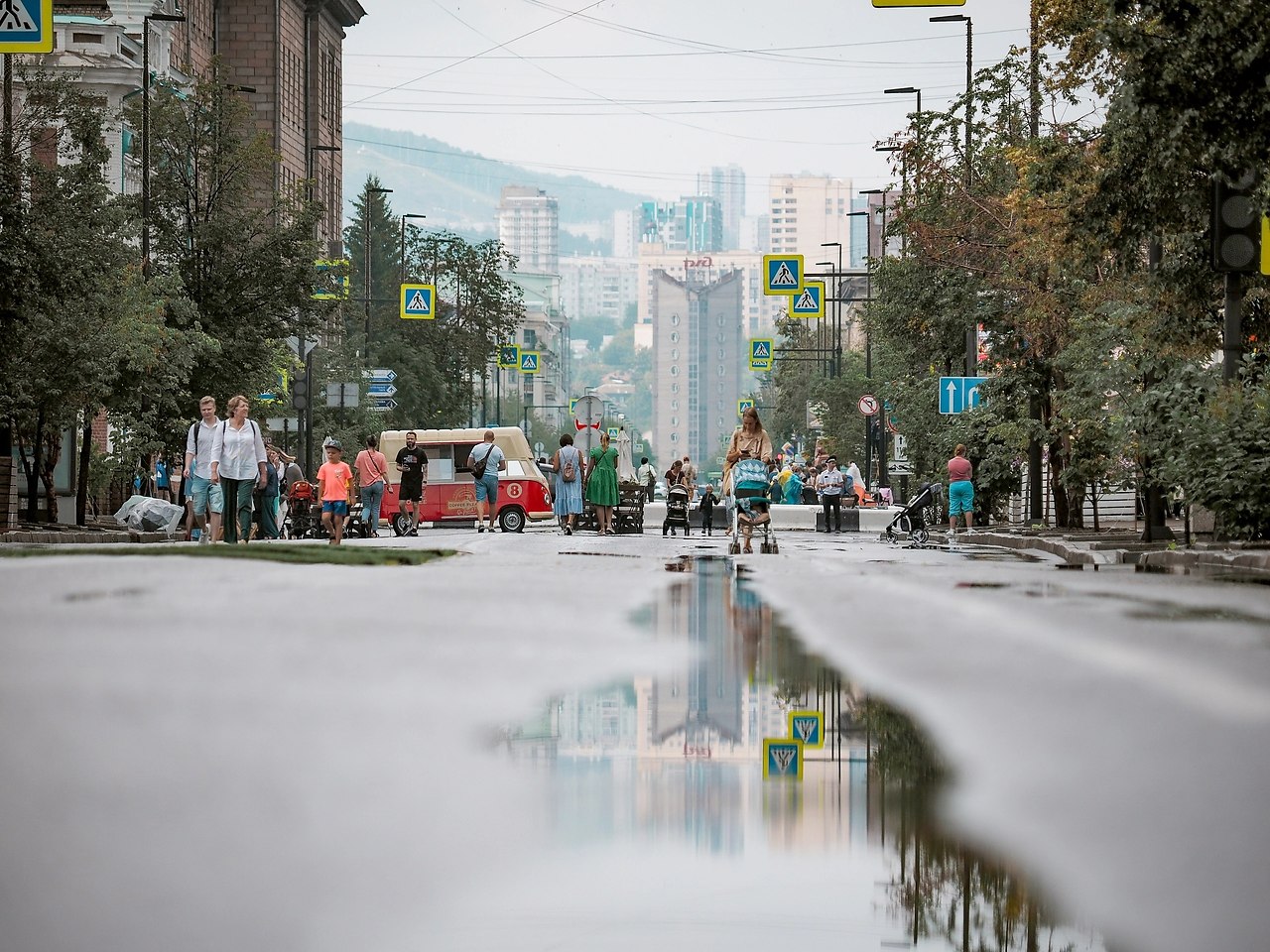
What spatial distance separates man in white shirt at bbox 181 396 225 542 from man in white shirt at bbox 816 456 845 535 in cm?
2055

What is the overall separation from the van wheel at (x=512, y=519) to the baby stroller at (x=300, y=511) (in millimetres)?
5527

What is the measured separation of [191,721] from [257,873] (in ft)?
7.64

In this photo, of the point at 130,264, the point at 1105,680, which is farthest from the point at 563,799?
the point at 130,264

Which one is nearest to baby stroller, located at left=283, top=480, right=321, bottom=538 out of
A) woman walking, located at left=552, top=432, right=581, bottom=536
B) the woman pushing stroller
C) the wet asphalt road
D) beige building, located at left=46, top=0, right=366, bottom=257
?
woman walking, located at left=552, top=432, right=581, bottom=536

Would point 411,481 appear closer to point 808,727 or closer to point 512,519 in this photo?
point 512,519

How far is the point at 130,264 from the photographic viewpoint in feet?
127

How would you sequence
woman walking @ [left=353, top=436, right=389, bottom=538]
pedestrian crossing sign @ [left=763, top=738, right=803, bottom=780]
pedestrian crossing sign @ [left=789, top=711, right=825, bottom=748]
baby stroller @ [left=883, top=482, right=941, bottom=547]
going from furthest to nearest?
baby stroller @ [left=883, top=482, right=941, bottom=547]
woman walking @ [left=353, top=436, right=389, bottom=538]
pedestrian crossing sign @ [left=789, top=711, right=825, bottom=748]
pedestrian crossing sign @ [left=763, top=738, right=803, bottom=780]

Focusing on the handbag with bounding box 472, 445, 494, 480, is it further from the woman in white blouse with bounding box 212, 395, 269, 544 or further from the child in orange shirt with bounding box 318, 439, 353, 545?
the woman in white blouse with bounding box 212, 395, 269, 544

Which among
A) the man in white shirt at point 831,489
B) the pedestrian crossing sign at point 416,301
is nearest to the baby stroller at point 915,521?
the man in white shirt at point 831,489

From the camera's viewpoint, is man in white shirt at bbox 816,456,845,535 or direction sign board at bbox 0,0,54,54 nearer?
direction sign board at bbox 0,0,54,54

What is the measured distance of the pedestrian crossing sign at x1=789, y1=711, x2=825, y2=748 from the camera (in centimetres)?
754

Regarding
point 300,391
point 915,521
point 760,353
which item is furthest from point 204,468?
point 760,353

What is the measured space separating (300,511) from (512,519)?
20.7ft

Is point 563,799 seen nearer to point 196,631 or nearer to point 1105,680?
point 1105,680
